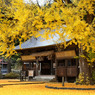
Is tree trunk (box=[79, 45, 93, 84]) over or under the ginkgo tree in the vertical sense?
Answer: under

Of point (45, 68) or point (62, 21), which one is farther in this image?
point (45, 68)

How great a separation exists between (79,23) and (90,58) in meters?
5.03

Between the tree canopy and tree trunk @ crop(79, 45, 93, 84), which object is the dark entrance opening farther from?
the tree canopy

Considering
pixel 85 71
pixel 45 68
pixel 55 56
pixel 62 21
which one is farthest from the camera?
pixel 45 68

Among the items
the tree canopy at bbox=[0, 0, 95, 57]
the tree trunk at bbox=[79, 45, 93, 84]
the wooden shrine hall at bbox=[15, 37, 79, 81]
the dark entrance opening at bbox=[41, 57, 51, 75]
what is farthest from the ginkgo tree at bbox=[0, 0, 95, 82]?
the dark entrance opening at bbox=[41, 57, 51, 75]

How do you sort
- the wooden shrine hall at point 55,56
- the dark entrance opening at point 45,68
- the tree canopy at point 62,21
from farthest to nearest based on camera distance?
the dark entrance opening at point 45,68, the wooden shrine hall at point 55,56, the tree canopy at point 62,21

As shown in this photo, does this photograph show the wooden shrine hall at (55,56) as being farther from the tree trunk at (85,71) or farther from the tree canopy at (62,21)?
the tree canopy at (62,21)

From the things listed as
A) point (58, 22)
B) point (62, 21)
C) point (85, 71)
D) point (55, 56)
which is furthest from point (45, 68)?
point (58, 22)

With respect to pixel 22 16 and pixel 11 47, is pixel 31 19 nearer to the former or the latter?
pixel 22 16

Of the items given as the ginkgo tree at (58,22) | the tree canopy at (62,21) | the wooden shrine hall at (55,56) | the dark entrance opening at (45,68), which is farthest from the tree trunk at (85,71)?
the dark entrance opening at (45,68)

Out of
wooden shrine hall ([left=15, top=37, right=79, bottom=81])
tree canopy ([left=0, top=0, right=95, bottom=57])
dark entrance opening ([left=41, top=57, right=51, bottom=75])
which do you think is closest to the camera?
tree canopy ([left=0, top=0, right=95, bottom=57])

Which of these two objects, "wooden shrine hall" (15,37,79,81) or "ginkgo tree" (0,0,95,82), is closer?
"ginkgo tree" (0,0,95,82)

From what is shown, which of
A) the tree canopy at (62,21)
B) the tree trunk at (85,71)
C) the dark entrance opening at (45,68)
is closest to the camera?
the tree canopy at (62,21)

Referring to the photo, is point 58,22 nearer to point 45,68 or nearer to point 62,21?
point 62,21
